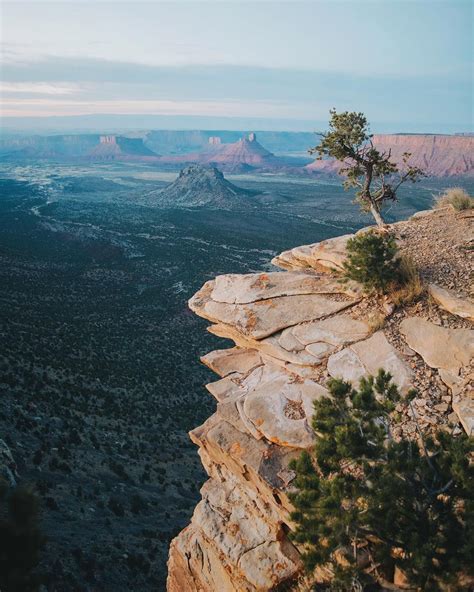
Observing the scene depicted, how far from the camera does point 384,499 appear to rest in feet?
18.7

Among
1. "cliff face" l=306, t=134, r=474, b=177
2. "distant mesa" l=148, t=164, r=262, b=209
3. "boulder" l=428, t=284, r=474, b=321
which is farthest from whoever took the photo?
"cliff face" l=306, t=134, r=474, b=177

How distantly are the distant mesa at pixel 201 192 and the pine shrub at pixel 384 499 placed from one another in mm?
114307

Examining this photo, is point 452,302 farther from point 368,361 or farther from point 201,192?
point 201,192

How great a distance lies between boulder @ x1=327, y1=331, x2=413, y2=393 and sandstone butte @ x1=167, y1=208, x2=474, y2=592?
2 centimetres

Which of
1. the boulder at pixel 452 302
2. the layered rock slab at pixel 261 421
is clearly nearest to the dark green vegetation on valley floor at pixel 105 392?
the layered rock slab at pixel 261 421

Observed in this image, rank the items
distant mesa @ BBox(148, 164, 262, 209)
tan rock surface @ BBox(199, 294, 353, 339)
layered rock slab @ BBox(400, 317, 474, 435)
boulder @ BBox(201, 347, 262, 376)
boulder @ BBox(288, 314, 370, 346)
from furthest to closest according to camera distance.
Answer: distant mesa @ BBox(148, 164, 262, 209) → boulder @ BBox(201, 347, 262, 376) → tan rock surface @ BBox(199, 294, 353, 339) → boulder @ BBox(288, 314, 370, 346) → layered rock slab @ BBox(400, 317, 474, 435)

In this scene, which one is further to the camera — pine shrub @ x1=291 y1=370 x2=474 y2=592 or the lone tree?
the lone tree

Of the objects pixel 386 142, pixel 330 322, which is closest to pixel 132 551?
pixel 330 322

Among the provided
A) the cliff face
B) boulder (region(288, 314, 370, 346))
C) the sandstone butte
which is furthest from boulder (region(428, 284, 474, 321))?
the cliff face

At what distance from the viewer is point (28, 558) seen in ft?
27.1

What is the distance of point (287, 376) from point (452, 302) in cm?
347

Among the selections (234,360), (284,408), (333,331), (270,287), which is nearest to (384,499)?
(284,408)

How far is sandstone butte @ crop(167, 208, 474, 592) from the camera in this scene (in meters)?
7.90

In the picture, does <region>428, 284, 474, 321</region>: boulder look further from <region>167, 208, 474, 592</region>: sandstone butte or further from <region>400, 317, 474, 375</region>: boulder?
<region>400, 317, 474, 375</region>: boulder
